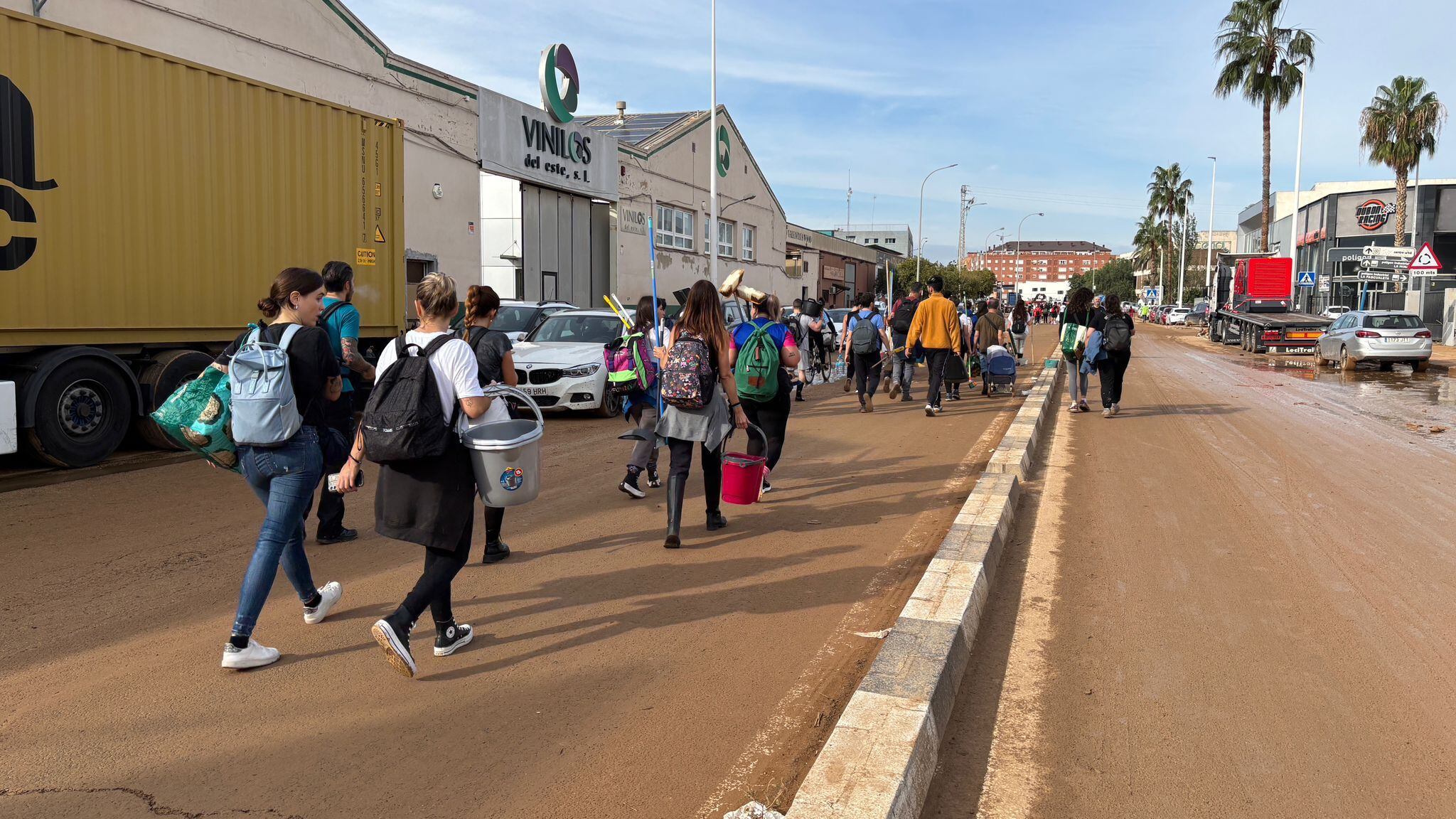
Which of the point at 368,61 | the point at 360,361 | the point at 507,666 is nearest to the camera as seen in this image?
the point at 507,666

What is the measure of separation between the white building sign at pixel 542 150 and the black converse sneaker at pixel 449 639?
19.8m

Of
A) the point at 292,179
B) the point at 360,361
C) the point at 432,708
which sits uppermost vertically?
the point at 292,179

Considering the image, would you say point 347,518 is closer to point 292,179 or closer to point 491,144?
point 292,179

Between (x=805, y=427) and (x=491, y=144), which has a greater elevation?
(x=491, y=144)

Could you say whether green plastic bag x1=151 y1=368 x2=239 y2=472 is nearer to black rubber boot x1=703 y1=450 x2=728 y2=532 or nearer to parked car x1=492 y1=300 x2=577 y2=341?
black rubber boot x1=703 y1=450 x2=728 y2=532

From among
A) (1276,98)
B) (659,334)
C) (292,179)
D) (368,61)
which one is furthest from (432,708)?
(1276,98)

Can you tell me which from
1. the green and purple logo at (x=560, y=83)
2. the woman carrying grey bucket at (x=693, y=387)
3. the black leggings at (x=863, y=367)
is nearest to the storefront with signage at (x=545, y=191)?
the green and purple logo at (x=560, y=83)

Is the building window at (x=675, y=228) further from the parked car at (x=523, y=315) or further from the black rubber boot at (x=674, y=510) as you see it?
the black rubber boot at (x=674, y=510)

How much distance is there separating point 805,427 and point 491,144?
13.8 meters

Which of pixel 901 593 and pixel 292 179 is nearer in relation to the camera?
pixel 901 593

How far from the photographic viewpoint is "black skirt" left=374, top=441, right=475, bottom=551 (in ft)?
13.0

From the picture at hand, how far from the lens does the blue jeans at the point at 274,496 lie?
4141mm

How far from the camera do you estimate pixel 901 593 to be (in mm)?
5297

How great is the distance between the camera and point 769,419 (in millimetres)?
7512
